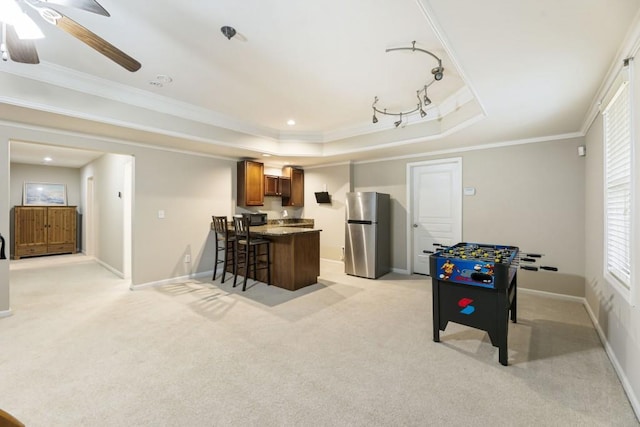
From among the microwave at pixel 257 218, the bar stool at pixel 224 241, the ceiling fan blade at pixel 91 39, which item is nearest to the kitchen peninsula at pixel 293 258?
the bar stool at pixel 224 241

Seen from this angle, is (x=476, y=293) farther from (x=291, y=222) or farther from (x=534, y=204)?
(x=291, y=222)

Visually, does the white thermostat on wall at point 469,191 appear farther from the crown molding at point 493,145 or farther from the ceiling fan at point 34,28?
the ceiling fan at point 34,28

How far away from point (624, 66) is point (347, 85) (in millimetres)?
2274

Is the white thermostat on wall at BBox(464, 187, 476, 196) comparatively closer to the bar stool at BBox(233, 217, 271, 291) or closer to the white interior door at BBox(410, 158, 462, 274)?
the white interior door at BBox(410, 158, 462, 274)

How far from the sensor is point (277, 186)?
6211 mm

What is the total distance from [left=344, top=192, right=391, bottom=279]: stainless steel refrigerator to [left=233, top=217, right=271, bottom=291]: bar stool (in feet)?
5.04

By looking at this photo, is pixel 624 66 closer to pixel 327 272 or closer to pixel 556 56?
pixel 556 56

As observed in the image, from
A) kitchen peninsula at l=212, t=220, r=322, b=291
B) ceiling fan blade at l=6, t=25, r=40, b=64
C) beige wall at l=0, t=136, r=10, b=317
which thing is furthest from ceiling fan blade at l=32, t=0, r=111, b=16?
kitchen peninsula at l=212, t=220, r=322, b=291

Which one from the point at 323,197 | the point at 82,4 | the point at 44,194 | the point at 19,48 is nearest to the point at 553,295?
the point at 323,197

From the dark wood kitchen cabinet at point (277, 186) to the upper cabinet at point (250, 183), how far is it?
236 mm

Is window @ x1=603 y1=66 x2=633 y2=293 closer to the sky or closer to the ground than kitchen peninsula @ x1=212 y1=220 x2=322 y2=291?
closer to the sky

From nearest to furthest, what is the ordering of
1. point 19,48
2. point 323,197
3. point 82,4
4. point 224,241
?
point 82,4 → point 19,48 → point 224,241 → point 323,197

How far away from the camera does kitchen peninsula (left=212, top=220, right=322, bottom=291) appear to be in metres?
4.16

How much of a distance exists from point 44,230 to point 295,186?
644 centimetres
